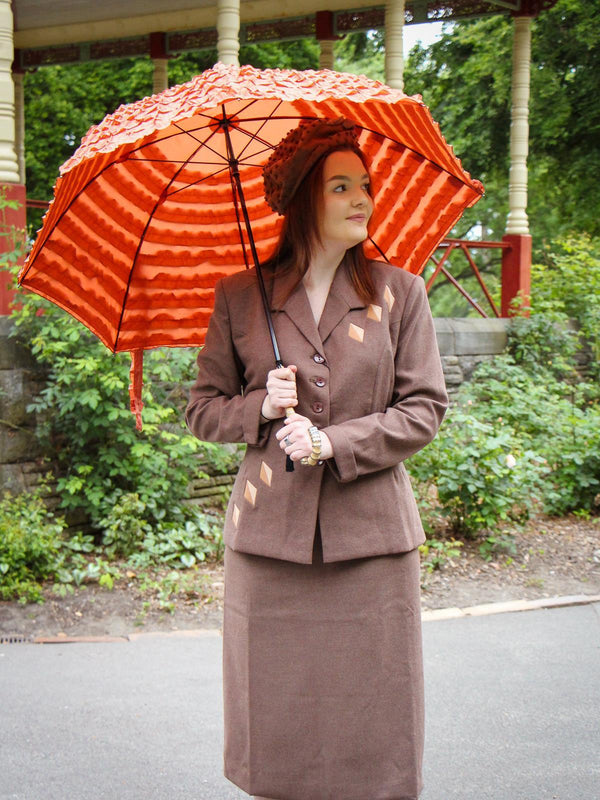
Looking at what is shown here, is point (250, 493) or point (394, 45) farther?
point (394, 45)

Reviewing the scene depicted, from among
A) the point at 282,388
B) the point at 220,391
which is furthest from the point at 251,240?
the point at 282,388

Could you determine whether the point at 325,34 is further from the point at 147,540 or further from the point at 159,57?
the point at 147,540

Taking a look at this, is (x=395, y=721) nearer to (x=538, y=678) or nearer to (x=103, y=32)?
(x=538, y=678)

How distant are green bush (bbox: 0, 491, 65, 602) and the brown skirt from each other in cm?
349

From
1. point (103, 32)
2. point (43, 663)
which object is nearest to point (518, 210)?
point (103, 32)

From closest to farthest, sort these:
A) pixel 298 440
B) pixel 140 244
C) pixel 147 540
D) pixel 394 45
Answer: pixel 298 440 → pixel 140 244 → pixel 147 540 → pixel 394 45

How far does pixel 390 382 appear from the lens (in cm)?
251

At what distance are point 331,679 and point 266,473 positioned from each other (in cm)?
57

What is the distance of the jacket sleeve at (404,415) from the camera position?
2.36 metres

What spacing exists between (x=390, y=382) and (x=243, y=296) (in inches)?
19.1

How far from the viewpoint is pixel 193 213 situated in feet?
9.84

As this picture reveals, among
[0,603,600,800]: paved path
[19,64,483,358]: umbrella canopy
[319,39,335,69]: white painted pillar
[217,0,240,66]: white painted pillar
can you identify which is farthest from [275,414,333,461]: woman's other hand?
[319,39,335,69]: white painted pillar

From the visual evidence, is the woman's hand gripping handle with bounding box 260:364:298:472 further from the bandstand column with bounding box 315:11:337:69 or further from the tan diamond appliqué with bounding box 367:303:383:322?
the bandstand column with bounding box 315:11:337:69

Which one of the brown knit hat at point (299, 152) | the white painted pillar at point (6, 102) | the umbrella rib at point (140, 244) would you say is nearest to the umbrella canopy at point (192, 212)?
the umbrella rib at point (140, 244)
